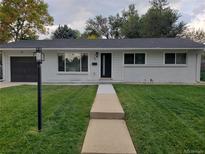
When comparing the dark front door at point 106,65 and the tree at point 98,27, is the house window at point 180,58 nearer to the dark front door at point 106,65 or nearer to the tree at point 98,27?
the dark front door at point 106,65

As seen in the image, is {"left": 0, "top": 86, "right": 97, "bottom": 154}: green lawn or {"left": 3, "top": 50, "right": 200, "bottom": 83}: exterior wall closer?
{"left": 0, "top": 86, "right": 97, "bottom": 154}: green lawn

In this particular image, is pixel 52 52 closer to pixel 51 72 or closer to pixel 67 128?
pixel 51 72

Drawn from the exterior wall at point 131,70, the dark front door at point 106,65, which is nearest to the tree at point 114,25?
the dark front door at point 106,65

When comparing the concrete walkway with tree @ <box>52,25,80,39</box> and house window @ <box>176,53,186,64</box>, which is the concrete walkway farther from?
tree @ <box>52,25,80,39</box>

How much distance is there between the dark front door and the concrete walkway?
10.3 metres

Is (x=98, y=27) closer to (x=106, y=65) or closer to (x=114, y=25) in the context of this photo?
(x=114, y=25)

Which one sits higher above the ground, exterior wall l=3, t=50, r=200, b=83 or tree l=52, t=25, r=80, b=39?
tree l=52, t=25, r=80, b=39

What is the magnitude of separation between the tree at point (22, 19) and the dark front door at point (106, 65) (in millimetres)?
17641

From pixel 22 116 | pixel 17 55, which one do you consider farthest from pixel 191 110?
pixel 17 55

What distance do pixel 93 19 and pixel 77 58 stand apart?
99.5 ft

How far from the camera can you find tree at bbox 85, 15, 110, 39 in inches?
1682

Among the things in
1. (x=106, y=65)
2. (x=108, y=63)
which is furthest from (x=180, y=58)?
(x=106, y=65)

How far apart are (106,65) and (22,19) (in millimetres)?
18682

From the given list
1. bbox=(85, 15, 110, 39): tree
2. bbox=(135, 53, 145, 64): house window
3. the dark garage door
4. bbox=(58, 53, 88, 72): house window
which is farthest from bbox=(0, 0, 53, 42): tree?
bbox=(135, 53, 145, 64): house window
